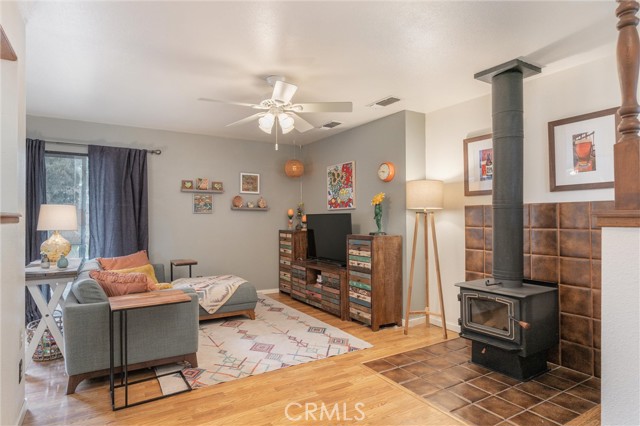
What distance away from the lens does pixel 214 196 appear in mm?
5859

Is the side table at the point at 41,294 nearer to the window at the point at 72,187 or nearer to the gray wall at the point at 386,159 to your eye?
the window at the point at 72,187

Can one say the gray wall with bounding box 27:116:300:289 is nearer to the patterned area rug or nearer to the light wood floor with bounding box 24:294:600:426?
the patterned area rug

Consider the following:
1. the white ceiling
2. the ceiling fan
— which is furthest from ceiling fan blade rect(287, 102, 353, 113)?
the white ceiling

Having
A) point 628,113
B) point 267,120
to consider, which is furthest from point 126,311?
point 628,113

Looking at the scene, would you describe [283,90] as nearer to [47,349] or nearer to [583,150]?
[583,150]

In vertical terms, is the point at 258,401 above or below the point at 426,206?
below

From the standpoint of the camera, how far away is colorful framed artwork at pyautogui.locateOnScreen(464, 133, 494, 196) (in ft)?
12.4

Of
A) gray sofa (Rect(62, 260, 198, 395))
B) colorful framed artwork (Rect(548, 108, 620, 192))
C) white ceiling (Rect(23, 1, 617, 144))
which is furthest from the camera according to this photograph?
colorful framed artwork (Rect(548, 108, 620, 192))

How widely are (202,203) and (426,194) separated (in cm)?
353

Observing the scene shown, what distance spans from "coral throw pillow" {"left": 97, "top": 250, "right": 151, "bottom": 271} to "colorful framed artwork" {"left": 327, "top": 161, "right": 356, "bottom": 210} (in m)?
2.78

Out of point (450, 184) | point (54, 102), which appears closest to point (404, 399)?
point (450, 184)

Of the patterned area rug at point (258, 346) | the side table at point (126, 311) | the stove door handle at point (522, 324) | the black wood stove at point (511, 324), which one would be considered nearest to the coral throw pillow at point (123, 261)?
the patterned area rug at point (258, 346)

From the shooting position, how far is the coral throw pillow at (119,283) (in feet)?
9.71

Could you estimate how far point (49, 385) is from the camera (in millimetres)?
2824
